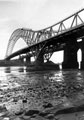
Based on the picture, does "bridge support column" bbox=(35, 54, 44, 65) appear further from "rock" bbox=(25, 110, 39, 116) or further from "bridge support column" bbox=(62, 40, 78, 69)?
"rock" bbox=(25, 110, 39, 116)

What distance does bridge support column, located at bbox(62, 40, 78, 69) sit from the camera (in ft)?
177

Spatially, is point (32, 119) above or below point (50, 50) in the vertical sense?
below

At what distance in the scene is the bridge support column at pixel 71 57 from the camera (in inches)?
2119

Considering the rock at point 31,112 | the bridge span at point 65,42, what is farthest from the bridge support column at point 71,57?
the rock at point 31,112

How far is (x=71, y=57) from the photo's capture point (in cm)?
5447

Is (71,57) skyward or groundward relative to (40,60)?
skyward

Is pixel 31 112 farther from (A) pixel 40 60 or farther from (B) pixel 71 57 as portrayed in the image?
(A) pixel 40 60


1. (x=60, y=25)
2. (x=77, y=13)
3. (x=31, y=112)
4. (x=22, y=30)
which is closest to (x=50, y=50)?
(x=60, y=25)

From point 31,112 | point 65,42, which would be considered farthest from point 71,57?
point 31,112

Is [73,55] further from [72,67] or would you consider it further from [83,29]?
[83,29]

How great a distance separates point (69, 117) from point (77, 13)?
156 ft

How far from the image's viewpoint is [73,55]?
5497 cm

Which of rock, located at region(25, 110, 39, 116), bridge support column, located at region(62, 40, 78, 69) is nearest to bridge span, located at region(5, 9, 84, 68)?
bridge support column, located at region(62, 40, 78, 69)

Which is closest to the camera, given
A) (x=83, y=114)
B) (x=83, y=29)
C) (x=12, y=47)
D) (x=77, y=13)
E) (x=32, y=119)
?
(x=32, y=119)
